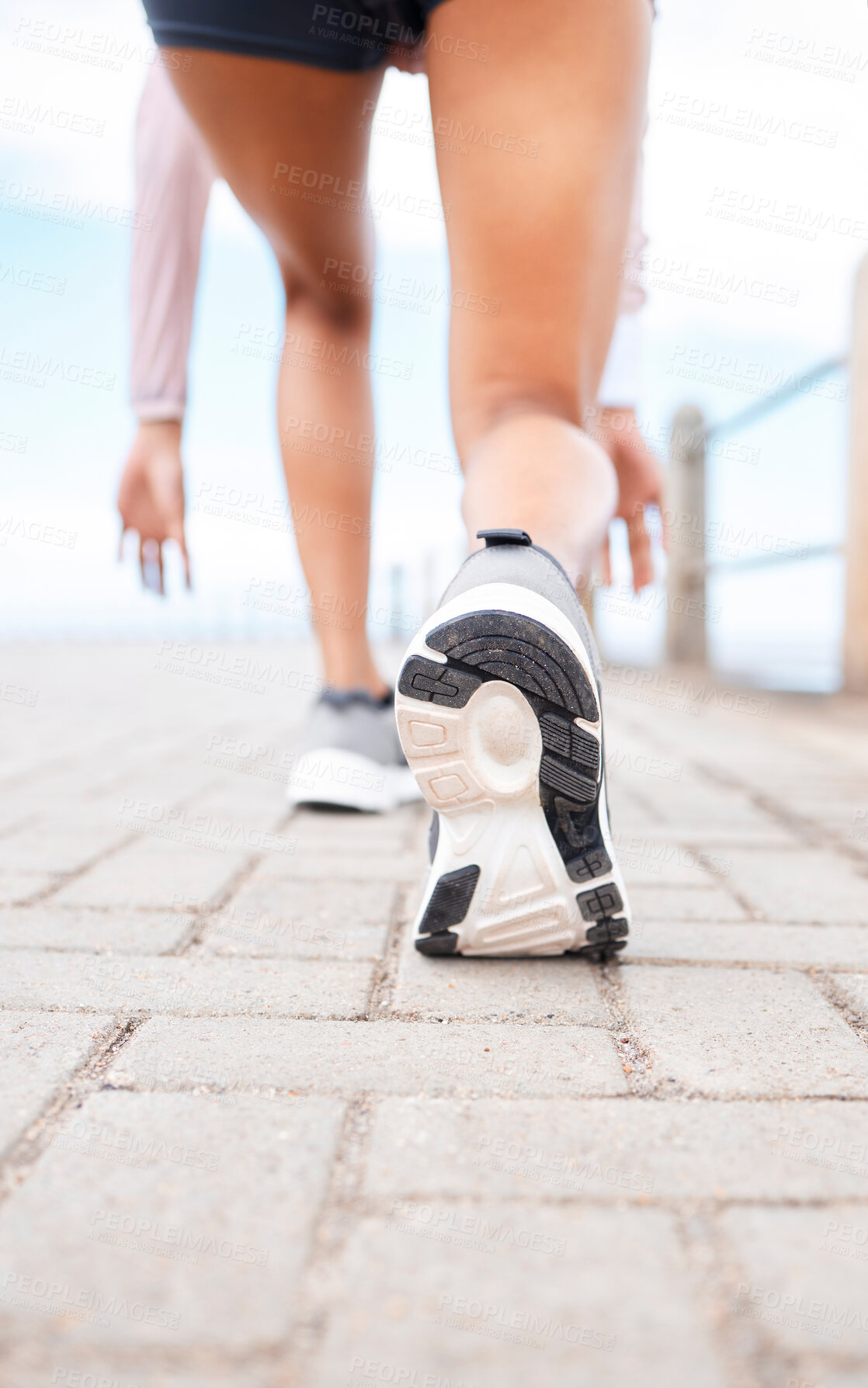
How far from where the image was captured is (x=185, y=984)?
103cm

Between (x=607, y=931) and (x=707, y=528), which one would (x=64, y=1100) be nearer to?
(x=607, y=931)

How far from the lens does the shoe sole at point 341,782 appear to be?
1955 millimetres

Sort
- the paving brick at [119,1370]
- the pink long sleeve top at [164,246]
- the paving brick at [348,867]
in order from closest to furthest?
the paving brick at [119,1370], the paving brick at [348,867], the pink long sleeve top at [164,246]

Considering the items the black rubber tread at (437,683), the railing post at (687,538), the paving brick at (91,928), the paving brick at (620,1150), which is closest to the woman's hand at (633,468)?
the black rubber tread at (437,683)

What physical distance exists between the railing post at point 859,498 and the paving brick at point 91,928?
3.09 metres

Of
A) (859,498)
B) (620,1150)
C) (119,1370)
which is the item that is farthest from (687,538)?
(119,1370)

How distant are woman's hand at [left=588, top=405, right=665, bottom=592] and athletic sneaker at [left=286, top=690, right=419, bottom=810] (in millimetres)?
540

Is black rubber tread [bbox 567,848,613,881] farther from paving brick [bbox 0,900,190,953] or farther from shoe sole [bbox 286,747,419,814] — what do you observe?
shoe sole [bbox 286,747,419,814]

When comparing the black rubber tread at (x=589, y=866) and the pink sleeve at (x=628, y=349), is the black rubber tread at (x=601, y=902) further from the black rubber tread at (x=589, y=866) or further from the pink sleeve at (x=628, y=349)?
the pink sleeve at (x=628, y=349)

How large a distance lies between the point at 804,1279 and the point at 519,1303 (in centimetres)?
16

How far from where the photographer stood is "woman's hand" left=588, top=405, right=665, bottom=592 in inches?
67.1

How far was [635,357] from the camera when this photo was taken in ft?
5.65

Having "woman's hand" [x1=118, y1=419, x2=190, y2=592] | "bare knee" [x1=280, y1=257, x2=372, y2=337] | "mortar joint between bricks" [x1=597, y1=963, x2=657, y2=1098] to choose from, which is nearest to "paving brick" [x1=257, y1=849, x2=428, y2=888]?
"mortar joint between bricks" [x1=597, y1=963, x2=657, y2=1098]

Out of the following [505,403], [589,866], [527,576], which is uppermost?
[505,403]
